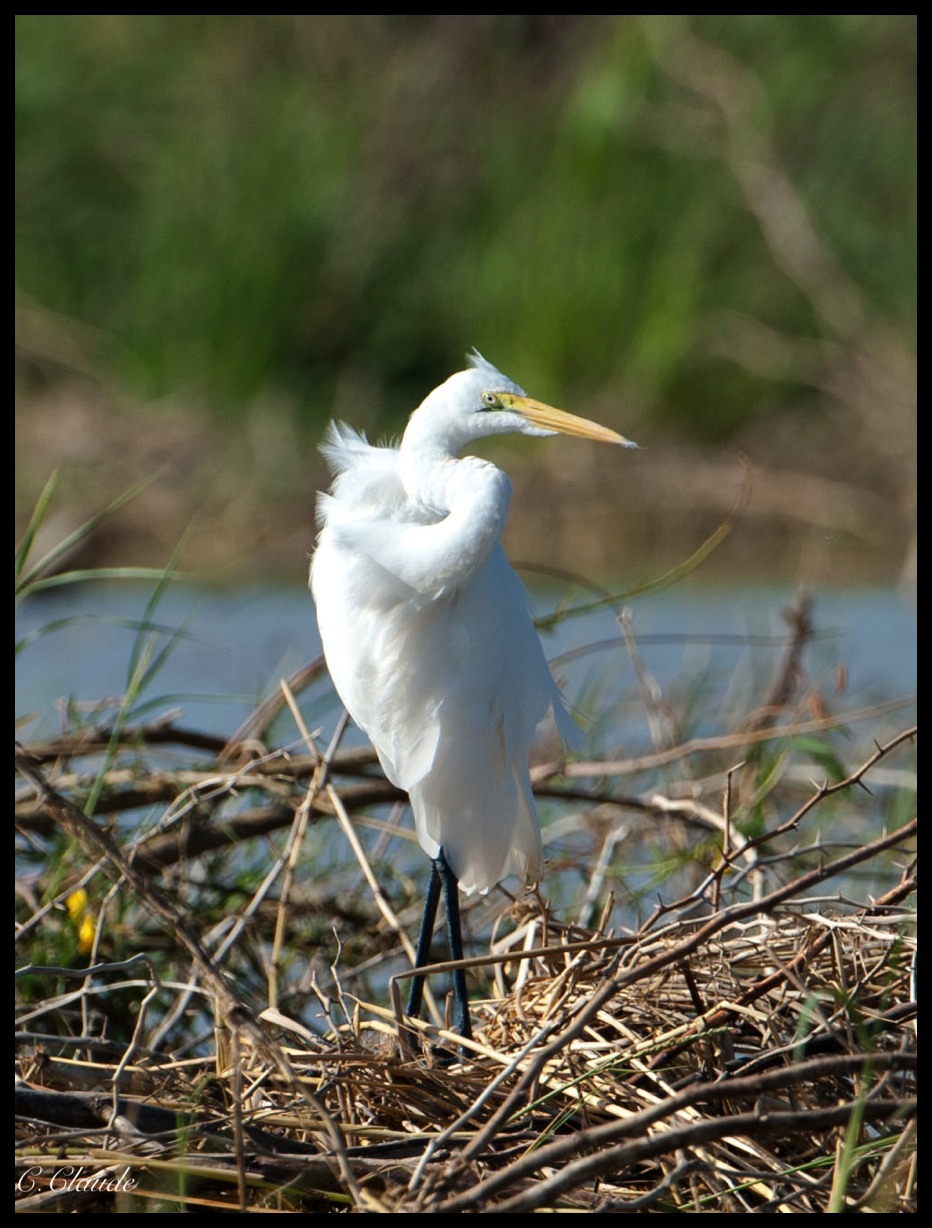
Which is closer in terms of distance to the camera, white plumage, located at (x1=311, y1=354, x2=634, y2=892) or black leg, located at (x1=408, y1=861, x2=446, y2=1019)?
white plumage, located at (x1=311, y1=354, x2=634, y2=892)

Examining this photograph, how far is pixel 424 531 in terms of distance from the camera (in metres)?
2.56

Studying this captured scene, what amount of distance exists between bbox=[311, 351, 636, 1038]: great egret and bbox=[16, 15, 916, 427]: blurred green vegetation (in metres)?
4.83

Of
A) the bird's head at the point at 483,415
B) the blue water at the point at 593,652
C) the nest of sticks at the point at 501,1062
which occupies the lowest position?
the blue water at the point at 593,652

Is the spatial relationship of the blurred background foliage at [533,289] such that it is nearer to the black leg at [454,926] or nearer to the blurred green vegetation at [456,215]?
the blurred green vegetation at [456,215]

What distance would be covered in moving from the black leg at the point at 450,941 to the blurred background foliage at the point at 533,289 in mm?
4223

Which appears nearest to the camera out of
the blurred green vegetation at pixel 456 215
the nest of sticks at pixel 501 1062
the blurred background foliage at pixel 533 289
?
the nest of sticks at pixel 501 1062


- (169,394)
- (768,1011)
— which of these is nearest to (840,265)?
(169,394)

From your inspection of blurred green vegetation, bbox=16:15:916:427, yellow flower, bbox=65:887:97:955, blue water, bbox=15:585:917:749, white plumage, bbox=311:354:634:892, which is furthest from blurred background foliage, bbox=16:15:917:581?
white plumage, bbox=311:354:634:892

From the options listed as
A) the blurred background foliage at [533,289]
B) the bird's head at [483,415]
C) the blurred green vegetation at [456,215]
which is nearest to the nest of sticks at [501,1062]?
the bird's head at [483,415]

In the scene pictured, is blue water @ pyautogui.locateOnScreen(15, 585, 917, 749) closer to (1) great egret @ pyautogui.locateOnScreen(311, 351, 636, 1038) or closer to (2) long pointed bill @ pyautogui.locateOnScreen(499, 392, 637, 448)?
(1) great egret @ pyautogui.locateOnScreen(311, 351, 636, 1038)

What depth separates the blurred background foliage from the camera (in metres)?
7.21

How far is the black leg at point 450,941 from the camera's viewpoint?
263 cm

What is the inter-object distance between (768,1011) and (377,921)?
3.87 ft
